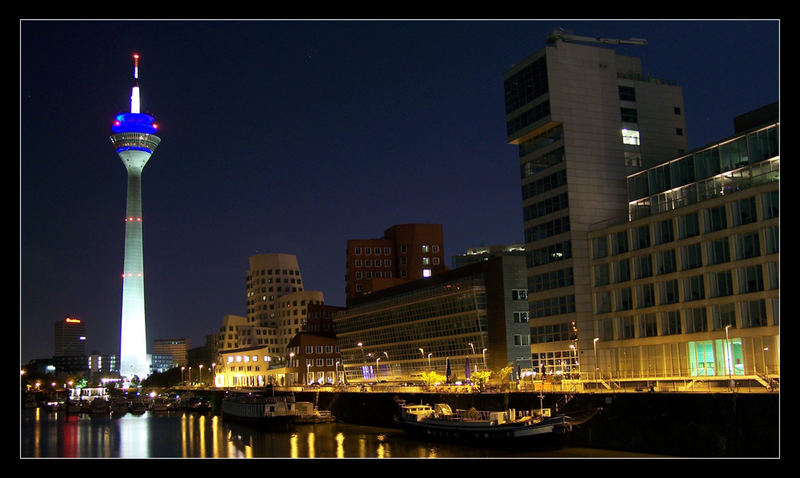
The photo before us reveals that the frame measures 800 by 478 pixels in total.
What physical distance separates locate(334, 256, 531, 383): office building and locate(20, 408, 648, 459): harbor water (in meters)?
22.5

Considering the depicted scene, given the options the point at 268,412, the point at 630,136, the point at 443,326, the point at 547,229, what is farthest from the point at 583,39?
the point at 268,412

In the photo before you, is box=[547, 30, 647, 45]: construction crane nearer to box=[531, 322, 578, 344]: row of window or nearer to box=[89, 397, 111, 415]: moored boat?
box=[531, 322, 578, 344]: row of window

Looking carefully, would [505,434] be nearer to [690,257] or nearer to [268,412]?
[690,257]

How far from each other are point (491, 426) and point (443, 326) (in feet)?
231

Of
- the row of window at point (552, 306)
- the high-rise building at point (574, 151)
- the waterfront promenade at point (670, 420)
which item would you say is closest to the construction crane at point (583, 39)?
the high-rise building at point (574, 151)

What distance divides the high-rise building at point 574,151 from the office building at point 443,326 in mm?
15314

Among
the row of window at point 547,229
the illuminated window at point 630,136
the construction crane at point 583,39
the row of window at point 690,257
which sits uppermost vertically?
the construction crane at point 583,39

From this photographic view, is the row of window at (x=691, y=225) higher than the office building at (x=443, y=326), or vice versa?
the row of window at (x=691, y=225)

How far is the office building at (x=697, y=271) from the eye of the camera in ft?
276

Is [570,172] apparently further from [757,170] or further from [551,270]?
[757,170]

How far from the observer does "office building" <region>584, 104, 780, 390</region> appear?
8400 centimetres

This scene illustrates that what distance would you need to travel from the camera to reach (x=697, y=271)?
9194 centimetres

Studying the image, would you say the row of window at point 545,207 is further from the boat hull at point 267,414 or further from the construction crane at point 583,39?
the boat hull at point 267,414
